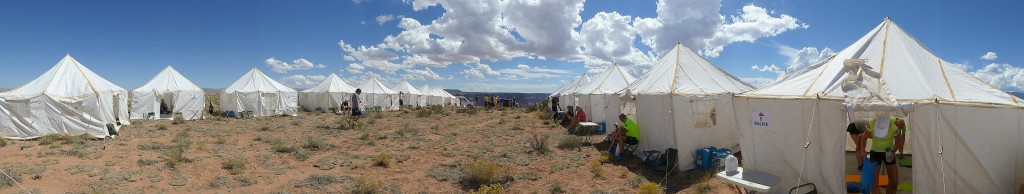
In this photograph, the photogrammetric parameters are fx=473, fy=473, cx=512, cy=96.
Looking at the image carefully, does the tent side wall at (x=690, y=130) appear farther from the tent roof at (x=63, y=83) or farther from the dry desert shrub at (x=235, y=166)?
the tent roof at (x=63, y=83)

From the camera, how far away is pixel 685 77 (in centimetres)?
1027

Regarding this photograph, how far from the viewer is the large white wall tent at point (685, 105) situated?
359 inches

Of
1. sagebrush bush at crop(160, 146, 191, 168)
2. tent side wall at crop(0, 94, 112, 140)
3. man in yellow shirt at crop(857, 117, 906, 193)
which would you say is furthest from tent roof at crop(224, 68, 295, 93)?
man in yellow shirt at crop(857, 117, 906, 193)

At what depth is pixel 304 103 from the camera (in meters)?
33.4

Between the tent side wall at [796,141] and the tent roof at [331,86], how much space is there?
29.6m

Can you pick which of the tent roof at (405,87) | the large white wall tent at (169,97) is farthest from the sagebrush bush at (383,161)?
the tent roof at (405,87)

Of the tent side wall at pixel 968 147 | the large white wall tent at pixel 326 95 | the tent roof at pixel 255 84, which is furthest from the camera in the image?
the large white wall tent at pixel 326 95

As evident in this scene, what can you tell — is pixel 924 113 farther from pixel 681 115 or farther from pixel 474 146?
pixel 474 146

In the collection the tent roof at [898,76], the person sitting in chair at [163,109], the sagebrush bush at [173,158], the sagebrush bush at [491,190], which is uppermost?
the tent roof at [898,76]

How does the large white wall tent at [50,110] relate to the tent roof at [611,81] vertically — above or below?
below

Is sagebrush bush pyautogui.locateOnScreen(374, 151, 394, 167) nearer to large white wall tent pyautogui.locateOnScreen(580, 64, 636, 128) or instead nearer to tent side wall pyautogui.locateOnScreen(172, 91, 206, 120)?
large white wall tent pyautogui.locateOnScreen(580, 64, 636, 128)

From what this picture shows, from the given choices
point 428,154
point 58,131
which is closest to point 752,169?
point 428,154

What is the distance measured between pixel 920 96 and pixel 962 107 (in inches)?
14.9

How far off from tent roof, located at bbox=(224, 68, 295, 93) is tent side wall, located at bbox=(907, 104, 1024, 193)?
2815 centimetres
